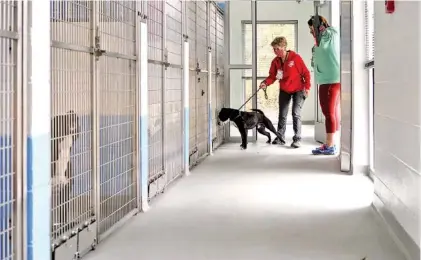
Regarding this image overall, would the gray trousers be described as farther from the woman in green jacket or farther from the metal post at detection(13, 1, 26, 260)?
the metal post at detection(13, 1, 26, 260)

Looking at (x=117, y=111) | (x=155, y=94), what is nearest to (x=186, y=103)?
(x=155, y=94)

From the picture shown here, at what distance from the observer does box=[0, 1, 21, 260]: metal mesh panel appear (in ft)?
6.75

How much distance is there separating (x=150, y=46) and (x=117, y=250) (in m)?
1.75

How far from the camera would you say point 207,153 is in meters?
7.21

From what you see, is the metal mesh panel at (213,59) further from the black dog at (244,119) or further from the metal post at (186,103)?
the metal post at (186,103)

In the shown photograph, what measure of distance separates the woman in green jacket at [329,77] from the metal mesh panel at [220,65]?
67.0 inches

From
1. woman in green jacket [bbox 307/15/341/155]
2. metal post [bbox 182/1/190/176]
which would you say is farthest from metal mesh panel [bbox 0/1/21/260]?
woman in green jacket [bbox 307/15/341/155]

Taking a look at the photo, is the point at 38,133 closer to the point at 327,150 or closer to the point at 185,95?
the point at 185,95

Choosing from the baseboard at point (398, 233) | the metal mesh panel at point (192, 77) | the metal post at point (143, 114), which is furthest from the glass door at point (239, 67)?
the baseboard at point (398, 233)

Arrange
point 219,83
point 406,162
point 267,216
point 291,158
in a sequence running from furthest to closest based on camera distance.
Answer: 1. point 219,83
2. point 291,158
3. point 267,216
4. point 406,162

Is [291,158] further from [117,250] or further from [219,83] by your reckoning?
[117,250]

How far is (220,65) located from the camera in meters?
8.67

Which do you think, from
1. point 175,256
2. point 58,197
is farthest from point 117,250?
point 58,197

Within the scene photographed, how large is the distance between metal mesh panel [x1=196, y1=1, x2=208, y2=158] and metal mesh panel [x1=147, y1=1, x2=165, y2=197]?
185 cm
